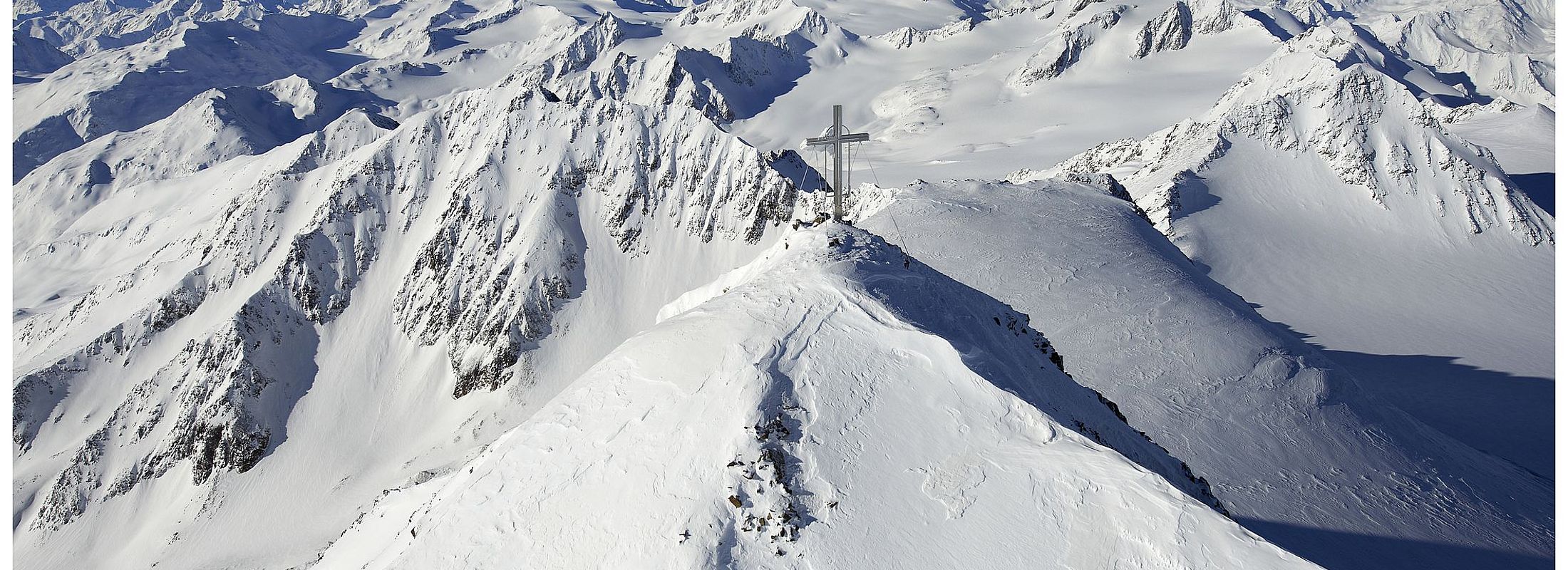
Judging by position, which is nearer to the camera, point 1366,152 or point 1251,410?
point 1251,410

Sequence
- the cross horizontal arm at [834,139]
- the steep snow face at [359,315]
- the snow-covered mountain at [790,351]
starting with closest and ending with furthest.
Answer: the snow-covered mountain at [790,351], the cross horizontal arm at [834,139], the steep snow face at [359,315]

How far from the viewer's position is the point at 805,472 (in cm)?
1263

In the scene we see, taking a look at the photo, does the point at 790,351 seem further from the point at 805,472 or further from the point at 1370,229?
the point at 1370,229

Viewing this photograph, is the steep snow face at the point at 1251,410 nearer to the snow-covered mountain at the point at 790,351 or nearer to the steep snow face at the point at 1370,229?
the snow-covered mountain at the point at 790,351

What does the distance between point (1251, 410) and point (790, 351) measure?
968 inches

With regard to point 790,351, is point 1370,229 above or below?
below

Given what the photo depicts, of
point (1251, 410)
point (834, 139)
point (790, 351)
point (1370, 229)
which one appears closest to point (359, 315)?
point (834, 139)

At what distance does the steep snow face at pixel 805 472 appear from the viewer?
11.4 m

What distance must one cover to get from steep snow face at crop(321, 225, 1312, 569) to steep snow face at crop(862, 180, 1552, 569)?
15007mm

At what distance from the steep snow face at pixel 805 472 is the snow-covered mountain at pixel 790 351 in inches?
2.5

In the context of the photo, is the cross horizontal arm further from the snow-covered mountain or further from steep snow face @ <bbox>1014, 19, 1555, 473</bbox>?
steep snow face @ <bbox>1014, 19, 1555, 473</bbox>

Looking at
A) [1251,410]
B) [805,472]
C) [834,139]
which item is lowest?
[1251,410]

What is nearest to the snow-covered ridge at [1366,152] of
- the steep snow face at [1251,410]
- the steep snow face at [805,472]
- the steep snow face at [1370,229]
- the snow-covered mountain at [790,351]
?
the steep snow face at [1370,229]

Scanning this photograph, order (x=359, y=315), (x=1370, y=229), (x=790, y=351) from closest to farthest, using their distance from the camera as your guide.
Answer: (x=790, y=351)
(x=1370, y=229)
(x=359, y=315)
